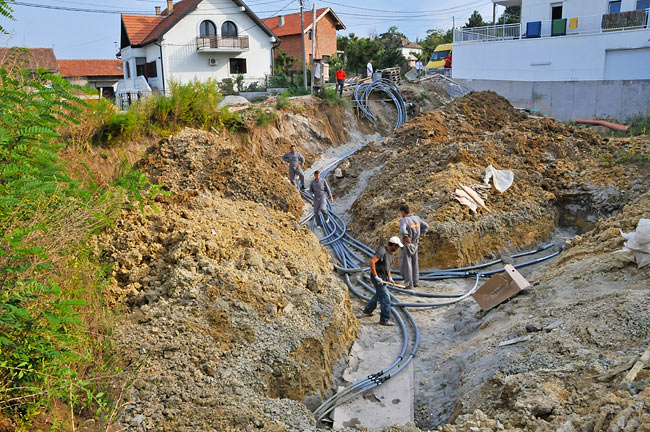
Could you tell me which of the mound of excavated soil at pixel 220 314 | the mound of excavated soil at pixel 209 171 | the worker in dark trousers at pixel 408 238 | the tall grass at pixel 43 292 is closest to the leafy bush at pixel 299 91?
the mound of excavated soil at pixel 209 171

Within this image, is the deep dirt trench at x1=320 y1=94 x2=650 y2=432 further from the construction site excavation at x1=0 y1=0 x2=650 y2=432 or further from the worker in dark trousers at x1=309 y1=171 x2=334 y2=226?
the worker in dark trousers at x1=309 y1=171 x2=334 y2=226

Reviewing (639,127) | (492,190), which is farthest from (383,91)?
(492,190)

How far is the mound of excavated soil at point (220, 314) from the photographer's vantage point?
218 inches

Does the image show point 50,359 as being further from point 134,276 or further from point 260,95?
point 260,95

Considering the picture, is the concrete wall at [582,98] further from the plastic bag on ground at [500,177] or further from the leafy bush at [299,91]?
the plastic bag on ground at [500,177]

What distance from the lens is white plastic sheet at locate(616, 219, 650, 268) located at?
7488 millimetres

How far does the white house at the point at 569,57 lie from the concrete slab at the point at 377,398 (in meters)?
20.0

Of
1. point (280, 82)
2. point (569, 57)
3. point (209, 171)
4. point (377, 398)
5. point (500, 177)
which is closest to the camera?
point (377, 398)

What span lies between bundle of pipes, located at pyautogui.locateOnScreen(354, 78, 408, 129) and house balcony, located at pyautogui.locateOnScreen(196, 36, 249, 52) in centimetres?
982

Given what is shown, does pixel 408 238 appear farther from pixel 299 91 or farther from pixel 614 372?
pixel 299 91

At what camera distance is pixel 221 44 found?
3088 cm

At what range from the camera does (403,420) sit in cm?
682

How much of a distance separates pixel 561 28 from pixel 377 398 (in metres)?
24.2

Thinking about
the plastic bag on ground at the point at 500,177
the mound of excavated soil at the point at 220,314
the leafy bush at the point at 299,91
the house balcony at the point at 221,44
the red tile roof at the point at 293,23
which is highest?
the red tile roof at the point at 293,23
